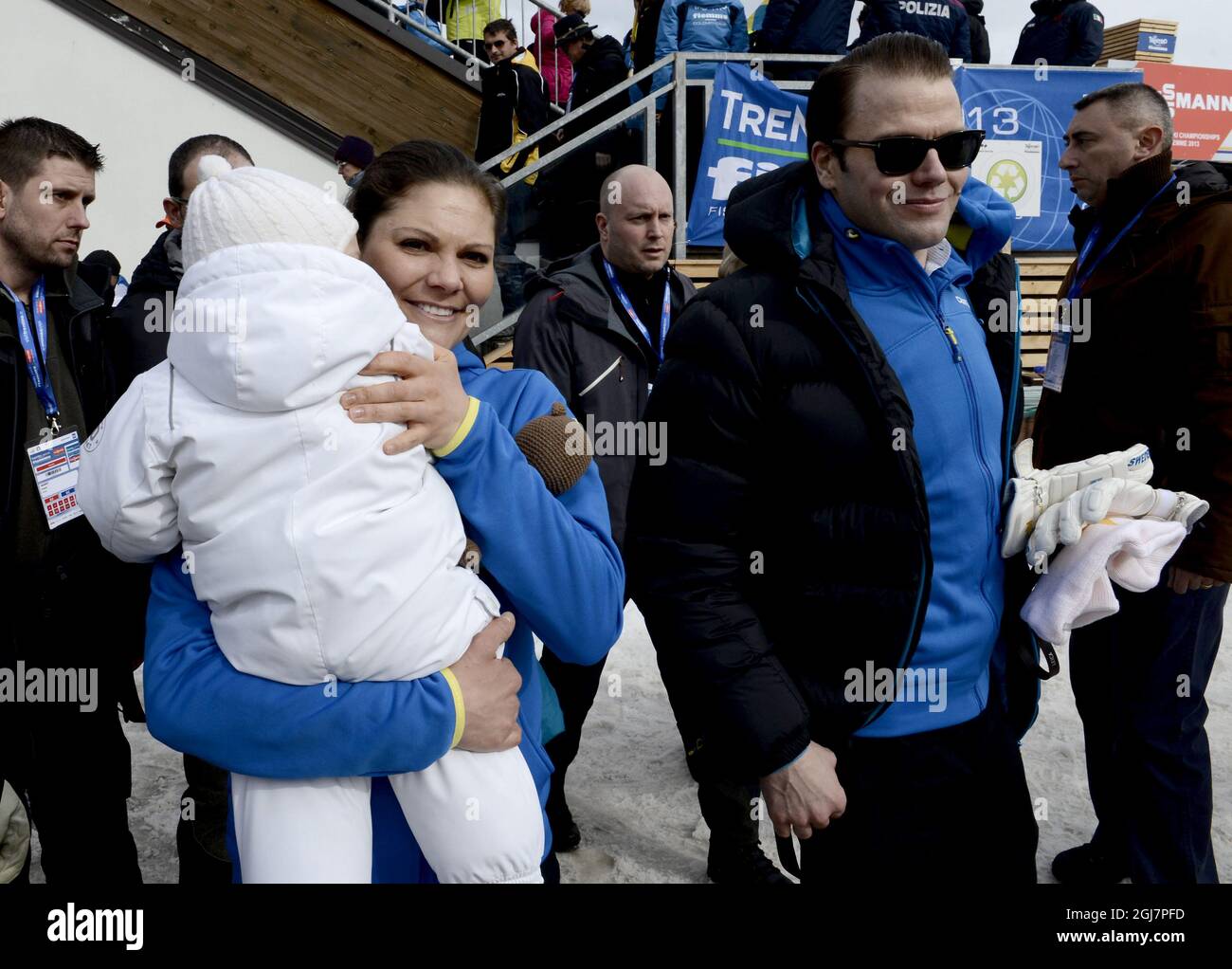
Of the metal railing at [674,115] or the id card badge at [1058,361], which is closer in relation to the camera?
the id card badge at [1058,361]

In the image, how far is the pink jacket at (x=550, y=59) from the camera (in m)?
10.7

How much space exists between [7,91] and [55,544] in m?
7.84

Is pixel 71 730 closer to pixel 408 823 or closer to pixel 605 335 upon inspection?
pixel 408 823

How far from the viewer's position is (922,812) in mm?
1922

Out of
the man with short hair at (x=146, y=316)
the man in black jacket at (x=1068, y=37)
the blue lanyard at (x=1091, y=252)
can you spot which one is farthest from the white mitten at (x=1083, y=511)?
the man in black jacket at (x=1068, y=37)

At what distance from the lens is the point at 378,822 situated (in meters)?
1.49

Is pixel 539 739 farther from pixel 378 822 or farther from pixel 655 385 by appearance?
pixel 655 385

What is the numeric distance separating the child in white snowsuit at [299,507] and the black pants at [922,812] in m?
0.80

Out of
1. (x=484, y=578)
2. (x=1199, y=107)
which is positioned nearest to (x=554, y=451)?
(x=484, y=578)

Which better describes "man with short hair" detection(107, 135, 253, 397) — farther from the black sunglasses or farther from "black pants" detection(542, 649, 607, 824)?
the black sunglasses

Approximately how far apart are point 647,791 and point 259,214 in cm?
317

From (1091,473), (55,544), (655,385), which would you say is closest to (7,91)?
(55,544)

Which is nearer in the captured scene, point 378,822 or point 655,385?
point 378,822

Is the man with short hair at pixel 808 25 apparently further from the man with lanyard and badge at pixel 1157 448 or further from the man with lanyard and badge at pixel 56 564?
the man with lanyard and badge at pixel 56 564
